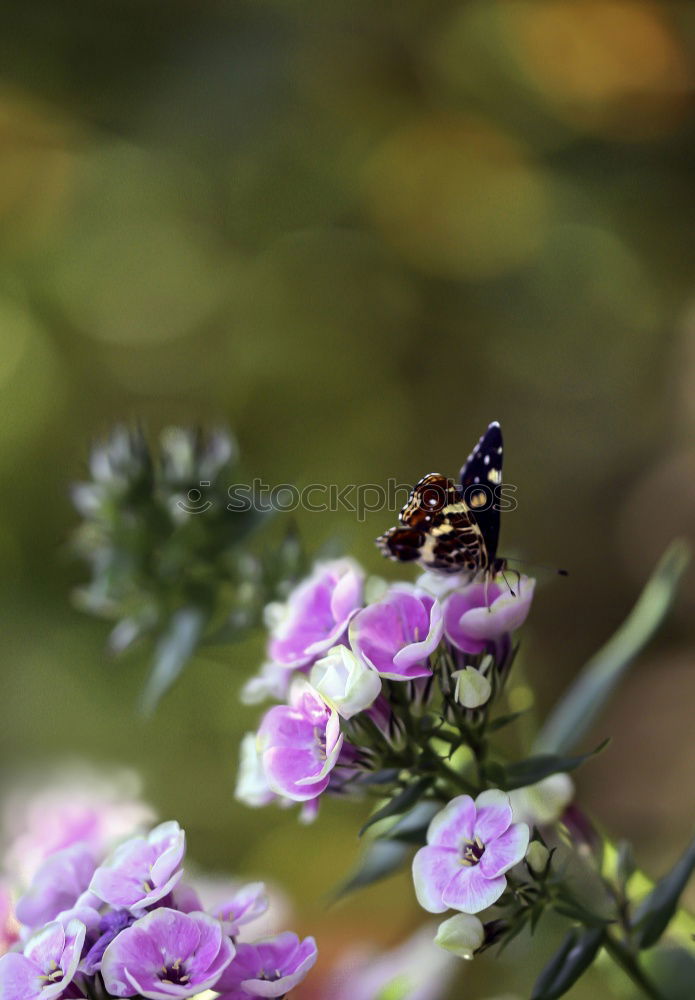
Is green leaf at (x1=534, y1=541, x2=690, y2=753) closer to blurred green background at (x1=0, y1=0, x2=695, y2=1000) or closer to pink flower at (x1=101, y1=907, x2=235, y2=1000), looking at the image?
pink flower at (x1=101, y1=907, x2=235, y2=1000)

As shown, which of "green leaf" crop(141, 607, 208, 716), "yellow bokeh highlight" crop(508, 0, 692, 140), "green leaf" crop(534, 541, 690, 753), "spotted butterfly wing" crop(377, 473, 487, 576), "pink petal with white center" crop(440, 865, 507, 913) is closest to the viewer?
"pink petal with white center" crop(440, 865, 507, 913)

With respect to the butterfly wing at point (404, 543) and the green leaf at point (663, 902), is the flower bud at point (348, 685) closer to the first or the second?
the butterfly wing at point (404, 543)

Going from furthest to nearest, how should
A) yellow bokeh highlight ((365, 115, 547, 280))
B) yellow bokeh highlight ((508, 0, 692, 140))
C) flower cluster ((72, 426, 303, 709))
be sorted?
yellow bokeh highlight ((365, 115, 547, 280)) < yellow bokeh highlight ((508, 0, 692, 140)) < flower cluster ((72, 426, 303, 709))

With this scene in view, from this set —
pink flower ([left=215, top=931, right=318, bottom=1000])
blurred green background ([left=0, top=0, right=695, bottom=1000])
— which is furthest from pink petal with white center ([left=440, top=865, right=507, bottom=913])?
blurred green background ([left=0, top=0, right=695, bottom=1000])

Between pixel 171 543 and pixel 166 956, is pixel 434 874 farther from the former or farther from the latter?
pixel 171 543

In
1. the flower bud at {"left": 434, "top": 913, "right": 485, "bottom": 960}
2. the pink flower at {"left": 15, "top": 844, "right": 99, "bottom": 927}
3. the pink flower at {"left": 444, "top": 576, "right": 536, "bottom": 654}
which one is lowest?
the pink flower at {"left": 15, "top": 844, "right": 99, "bottom": 927}

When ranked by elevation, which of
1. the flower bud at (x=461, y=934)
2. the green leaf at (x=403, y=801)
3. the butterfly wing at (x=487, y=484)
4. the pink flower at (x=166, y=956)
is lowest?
the pink flower at (x=166, y=956)

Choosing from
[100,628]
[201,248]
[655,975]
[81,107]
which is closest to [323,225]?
[201,248]

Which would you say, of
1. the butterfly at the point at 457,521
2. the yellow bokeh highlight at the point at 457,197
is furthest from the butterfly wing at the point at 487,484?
the yellow bokeh highlight at the point at 457,197
